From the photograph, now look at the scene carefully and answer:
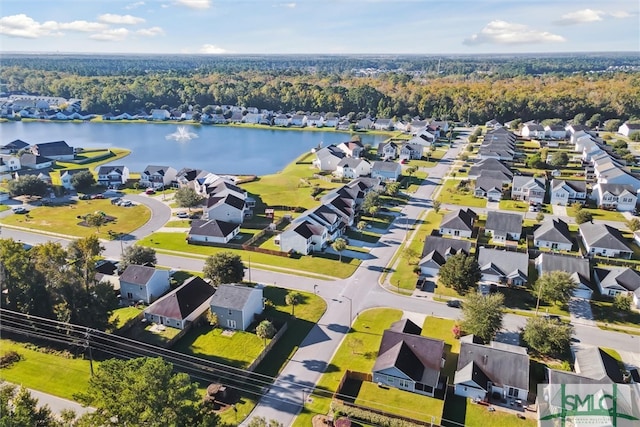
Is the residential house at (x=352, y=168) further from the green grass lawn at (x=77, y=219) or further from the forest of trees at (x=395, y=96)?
the forest of trees at (x=395, y=96)

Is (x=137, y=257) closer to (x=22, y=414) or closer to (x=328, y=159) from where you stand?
(x=22, y=414)

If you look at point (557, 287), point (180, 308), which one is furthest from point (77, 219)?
point (557, 287)

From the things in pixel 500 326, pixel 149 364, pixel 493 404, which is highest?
pixel 149 364

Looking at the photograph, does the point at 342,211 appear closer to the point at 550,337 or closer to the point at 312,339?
the point at 312,339

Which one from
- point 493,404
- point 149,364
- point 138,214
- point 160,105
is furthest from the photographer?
point 160,105

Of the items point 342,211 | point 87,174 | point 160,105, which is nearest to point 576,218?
point 342,211

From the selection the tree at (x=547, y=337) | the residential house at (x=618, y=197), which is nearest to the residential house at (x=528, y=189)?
the residential house at (x=618, y=197)
